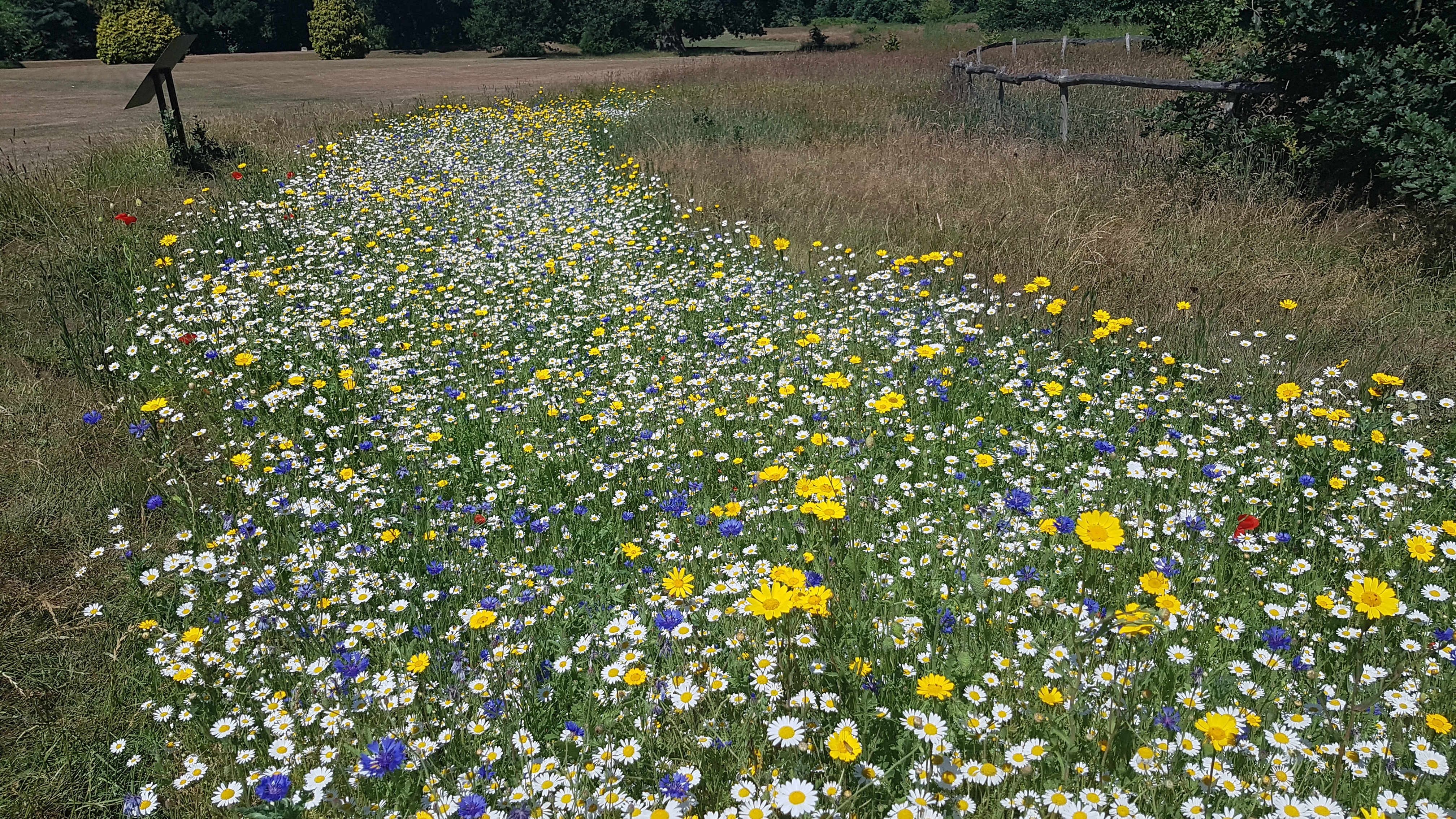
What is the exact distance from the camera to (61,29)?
46812 mm

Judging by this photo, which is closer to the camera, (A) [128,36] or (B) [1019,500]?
(B) [1019,500]

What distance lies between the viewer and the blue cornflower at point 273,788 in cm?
201

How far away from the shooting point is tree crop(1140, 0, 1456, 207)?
627cm

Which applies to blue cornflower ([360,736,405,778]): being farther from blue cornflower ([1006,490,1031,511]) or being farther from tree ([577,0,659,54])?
tree ([577,0,659,54])

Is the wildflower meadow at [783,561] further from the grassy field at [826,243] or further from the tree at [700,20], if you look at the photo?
the tree at [700,20]

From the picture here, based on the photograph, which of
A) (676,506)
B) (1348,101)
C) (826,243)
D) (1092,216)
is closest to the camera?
(676,506)

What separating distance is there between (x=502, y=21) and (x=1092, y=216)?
63.2m

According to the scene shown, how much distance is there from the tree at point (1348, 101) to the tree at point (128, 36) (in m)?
51.2

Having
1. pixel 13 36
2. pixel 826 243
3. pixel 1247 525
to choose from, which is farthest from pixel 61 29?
pixel 1247 525

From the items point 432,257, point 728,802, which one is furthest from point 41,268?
point 728,802

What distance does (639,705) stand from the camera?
8.14 feet

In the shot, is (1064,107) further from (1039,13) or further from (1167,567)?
(1039,13)

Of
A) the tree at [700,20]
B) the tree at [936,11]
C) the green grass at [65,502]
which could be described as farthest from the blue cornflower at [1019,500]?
the tree at [936,11]

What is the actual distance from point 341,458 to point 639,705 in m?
2.54
